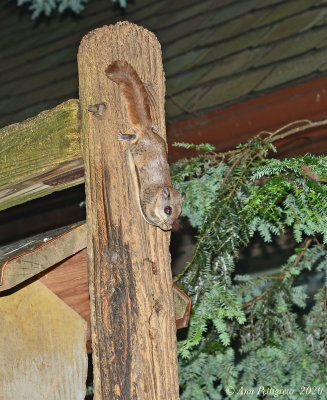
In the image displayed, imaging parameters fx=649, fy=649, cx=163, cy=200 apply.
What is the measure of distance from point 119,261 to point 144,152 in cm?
26

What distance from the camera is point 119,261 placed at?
1.36 meters

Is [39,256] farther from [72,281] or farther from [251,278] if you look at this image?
[251,278]

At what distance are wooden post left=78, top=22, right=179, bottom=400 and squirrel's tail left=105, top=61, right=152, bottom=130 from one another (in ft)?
0.08

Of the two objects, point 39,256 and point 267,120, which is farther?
point 267,120

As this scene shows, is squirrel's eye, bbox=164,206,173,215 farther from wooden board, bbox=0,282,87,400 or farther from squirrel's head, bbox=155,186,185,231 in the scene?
wooden board, bbox=0,282,87,400

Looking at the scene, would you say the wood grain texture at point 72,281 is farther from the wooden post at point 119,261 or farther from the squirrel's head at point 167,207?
the wooden post at point 119,261

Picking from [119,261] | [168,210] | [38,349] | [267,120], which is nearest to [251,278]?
[267,120]

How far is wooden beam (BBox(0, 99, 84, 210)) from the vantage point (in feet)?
4.94

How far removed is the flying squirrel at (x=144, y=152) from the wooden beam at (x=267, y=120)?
2006 millimetres

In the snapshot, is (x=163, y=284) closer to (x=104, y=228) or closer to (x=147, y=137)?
Result: (x=104, y=228)

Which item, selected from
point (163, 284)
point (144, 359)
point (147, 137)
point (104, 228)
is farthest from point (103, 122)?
point (144, 359)

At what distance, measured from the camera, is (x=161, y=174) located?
150 cm

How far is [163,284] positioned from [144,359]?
0.16 meters

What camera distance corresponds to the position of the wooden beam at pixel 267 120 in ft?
11.7
